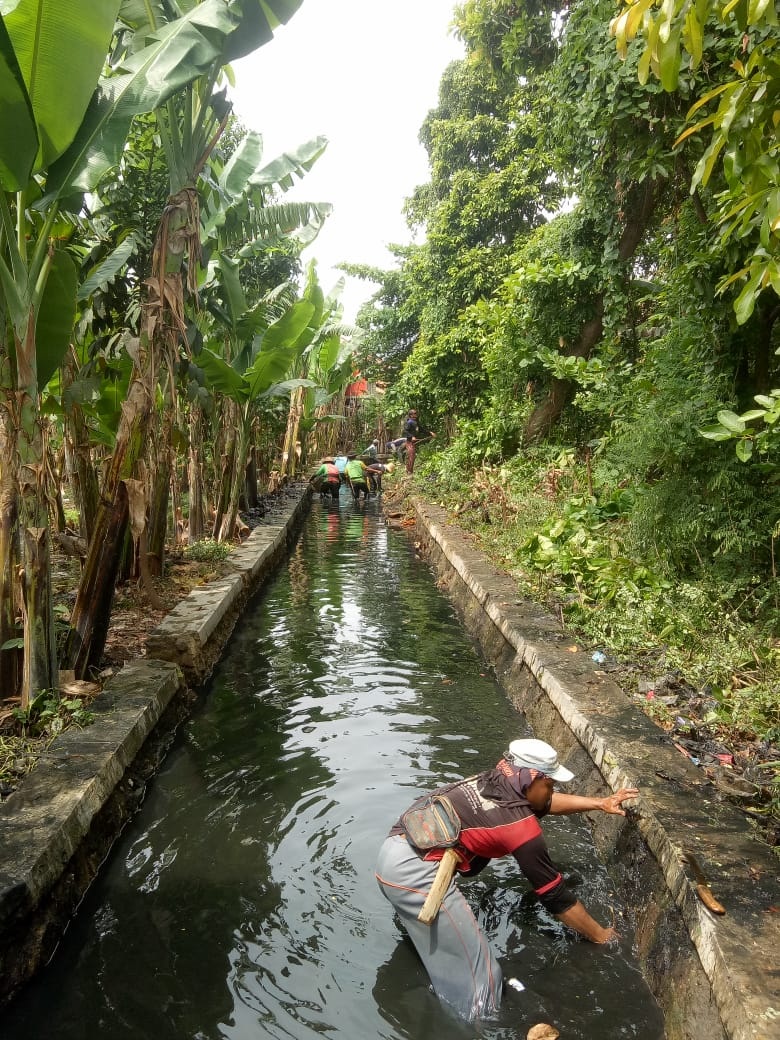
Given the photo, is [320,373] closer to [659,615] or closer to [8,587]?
[659,615]

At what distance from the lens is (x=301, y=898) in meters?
3.41

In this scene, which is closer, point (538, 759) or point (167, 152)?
point (538, 759)

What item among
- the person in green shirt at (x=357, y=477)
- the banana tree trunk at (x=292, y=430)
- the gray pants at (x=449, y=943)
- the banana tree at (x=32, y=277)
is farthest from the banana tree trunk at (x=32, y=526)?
the person in green shirt at (x=357, y=477)

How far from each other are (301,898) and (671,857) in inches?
66.2

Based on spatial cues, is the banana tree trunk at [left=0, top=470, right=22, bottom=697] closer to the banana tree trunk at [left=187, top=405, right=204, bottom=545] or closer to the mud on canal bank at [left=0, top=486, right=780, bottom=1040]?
the mud on canal bank at [left=0, top=486, right=780, bottom=1040]

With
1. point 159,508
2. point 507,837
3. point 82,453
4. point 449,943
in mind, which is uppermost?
point 82,453

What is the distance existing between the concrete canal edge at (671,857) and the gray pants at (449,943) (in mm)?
666

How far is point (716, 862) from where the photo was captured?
2836 mm

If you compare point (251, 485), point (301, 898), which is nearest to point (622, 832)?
point (301, 898)

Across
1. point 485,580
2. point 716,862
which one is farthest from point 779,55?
point 485,580

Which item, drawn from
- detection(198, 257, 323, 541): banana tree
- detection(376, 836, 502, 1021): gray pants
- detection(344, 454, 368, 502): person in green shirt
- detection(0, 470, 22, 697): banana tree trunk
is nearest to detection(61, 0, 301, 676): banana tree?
detection(0, 470, 22, 697): banana tree trunk

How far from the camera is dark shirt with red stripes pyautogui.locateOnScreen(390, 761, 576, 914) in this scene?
2943mm

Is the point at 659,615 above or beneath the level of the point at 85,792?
above

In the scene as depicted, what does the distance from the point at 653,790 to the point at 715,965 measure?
40.5 inches
